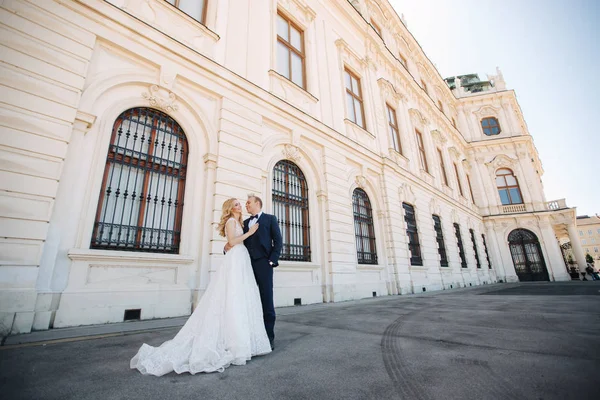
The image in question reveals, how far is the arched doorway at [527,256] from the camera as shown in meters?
20.6

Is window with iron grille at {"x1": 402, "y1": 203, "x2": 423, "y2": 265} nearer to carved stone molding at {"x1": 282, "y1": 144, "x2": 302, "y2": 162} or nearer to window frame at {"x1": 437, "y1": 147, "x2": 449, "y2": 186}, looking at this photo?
carved stone molding at {"x1": 282, "y1": 144, "x2": 302, "y2": 162}

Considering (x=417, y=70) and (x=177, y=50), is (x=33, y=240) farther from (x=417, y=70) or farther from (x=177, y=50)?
(x=417, y=70)

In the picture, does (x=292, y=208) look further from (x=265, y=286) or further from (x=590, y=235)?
(x=590, y=235)

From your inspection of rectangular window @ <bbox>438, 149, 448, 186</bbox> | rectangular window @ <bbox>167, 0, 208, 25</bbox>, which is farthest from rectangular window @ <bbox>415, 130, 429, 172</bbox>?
rectangular window @ <bbox>167, 0, 208, 25</bbox>

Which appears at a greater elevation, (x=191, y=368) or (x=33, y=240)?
(x=33, y=240)

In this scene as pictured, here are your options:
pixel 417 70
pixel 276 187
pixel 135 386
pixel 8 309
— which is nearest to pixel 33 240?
pixel 8 309

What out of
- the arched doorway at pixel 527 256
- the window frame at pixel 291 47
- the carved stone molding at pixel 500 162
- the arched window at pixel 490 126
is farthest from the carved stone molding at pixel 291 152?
the arched window at pixel 490 126

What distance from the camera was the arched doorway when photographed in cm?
2061

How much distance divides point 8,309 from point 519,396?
5.02 m

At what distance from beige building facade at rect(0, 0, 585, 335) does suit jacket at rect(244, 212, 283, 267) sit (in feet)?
8.30

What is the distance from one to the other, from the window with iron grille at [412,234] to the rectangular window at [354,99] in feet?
14.2

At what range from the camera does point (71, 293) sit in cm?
381

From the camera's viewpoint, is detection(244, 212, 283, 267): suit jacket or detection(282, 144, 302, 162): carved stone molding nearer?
detection(244, 212, 283, 267): suit jacket

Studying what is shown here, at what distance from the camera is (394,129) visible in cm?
1380
